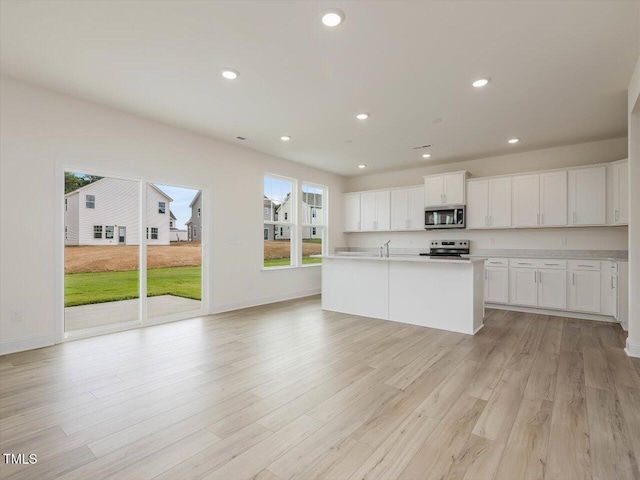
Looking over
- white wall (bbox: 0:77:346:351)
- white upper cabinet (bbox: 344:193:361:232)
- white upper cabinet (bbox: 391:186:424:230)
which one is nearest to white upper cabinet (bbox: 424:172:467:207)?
white upper cabinet (bbox: 391:186:424:230)

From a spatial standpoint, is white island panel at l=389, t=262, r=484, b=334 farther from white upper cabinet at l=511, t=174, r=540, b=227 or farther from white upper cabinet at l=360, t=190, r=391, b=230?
white upper cabinet at l=360, t=190, r=391, b=230

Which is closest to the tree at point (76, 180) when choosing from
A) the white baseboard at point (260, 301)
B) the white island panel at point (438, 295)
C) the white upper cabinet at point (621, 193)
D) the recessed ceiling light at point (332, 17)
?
the white baseboard at point (260, 301)

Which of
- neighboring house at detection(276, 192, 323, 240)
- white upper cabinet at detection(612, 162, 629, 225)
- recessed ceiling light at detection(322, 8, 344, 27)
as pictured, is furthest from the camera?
neighboring house at detection(276, 192, 323, 240)

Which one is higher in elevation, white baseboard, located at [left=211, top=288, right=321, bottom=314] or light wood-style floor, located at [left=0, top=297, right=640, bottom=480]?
white baseboard, located at [left=211, top=288, right=321, bottom=314]

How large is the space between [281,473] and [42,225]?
3.80m

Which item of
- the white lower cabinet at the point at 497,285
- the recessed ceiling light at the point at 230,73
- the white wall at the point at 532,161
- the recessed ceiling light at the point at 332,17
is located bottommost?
the white lower cabinet at the point at 497,285

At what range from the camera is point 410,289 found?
15.3ft

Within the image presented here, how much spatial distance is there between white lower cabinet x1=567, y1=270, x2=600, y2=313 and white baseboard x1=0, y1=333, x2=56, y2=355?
7292 mm

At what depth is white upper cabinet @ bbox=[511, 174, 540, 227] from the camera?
5.53m

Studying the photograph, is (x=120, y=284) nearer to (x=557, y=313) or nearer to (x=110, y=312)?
(x=110, y=312)

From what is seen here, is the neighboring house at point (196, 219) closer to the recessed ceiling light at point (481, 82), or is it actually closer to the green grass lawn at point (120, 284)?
the green grass lawn at point (120, 284)

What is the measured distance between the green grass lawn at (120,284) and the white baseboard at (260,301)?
0.41m

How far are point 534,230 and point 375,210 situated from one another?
3219 millimetres

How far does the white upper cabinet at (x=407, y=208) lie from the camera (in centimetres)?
688
